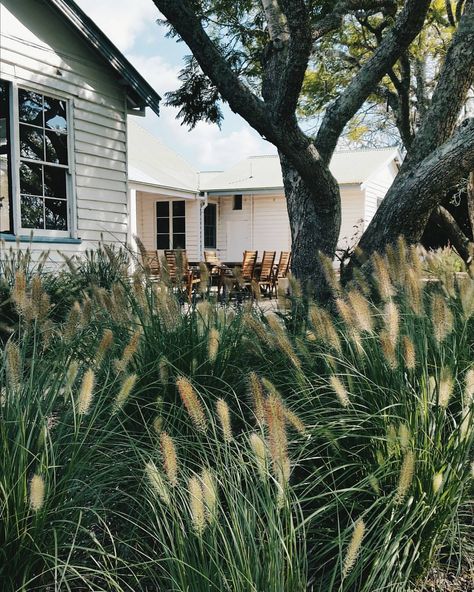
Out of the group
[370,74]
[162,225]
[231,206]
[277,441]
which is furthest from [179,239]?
[277,441]

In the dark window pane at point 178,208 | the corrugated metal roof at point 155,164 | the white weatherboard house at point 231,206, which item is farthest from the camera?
the dark window pane at point 178,208

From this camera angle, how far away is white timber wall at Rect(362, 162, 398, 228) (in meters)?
23.2

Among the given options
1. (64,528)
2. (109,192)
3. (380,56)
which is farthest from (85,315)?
(109,192)

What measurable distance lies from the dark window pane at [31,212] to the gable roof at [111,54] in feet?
9.30

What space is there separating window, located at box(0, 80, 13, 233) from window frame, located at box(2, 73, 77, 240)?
11 cm

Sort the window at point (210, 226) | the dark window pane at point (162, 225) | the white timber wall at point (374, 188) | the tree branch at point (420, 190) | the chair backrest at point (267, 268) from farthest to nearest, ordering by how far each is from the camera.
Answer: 1. the window at point (210, 226)
2. the white timber wall at point (374, 188)
3. the dark window pane at point (162, 225)
4. the chair backrest at point (267, 268)
5. the tree branch at point (420, 190)

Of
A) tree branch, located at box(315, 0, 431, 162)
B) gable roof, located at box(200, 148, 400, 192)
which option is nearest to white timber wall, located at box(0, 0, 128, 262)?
tree branch, located at box(315, 0, 431, 162)

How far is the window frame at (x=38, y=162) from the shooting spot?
8633 millimetres

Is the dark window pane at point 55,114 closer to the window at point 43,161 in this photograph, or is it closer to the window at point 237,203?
the window at point 43,161

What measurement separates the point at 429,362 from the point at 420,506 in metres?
0.89

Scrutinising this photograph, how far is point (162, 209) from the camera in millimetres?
23219

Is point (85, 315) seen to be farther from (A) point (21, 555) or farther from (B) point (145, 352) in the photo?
(A) point (21, 555)

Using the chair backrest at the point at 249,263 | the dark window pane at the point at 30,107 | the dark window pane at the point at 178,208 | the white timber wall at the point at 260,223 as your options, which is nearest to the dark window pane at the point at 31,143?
the dark window pane at the point at 30,107

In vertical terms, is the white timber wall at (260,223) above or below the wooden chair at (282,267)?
above
